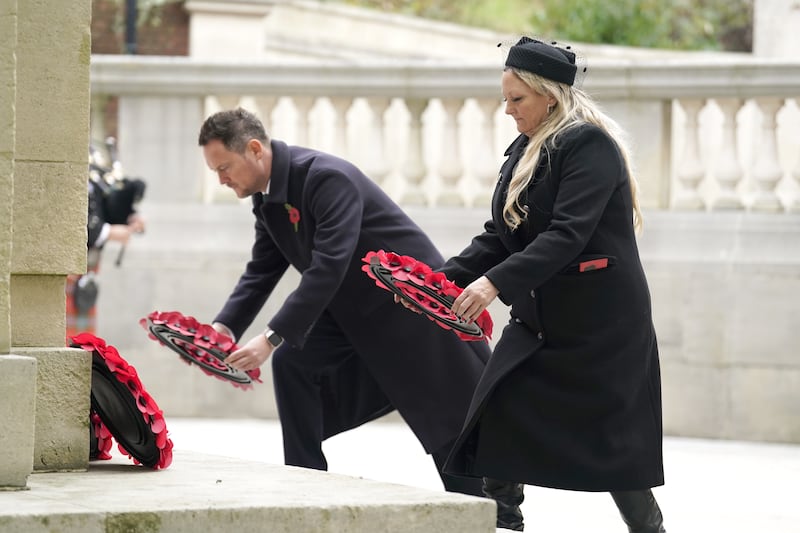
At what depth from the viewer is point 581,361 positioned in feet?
18.0

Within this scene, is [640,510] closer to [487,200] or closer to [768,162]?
[768,162]

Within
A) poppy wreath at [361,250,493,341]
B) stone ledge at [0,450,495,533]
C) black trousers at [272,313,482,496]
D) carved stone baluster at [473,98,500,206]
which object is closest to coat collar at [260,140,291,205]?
black trousers at [272,313,482,496]

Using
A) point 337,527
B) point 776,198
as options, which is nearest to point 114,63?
point 776,198

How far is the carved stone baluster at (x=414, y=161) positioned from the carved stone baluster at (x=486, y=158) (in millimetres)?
365

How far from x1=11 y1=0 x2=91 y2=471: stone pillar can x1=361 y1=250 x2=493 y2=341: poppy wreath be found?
100 cm

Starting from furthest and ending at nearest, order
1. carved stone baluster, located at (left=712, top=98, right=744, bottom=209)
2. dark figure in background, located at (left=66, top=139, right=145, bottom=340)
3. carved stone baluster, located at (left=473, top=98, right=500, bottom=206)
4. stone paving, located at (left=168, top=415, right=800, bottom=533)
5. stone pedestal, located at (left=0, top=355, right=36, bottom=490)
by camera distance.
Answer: carved stone baluster, located at (left=473, top=98, right=500, bottom=206) < dark figure in background, located at (left=66, top=139, right=145, bottom=340) < carved stone baluster, located at (left=712, top=98, right=744, bottom=209) < stone paving, located at (left=168, top=415, right=800, bottom=533) < stone pedestal, located at (left=0, top=355, right=36, bottom=490)

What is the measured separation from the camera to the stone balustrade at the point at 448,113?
34.7ft

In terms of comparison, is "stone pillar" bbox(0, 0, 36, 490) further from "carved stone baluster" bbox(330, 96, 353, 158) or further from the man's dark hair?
"carved stone baluster" bbox(330, 96, 353, 158)

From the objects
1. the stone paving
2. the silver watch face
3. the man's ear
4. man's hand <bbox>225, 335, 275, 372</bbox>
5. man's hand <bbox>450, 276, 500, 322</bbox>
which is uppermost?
the man's ear

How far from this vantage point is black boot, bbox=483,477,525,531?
572cm

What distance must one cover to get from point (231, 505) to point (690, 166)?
677 cm

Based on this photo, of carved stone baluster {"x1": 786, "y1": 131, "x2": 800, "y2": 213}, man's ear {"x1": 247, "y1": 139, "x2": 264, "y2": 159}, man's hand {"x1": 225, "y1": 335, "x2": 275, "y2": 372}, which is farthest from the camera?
carved stone baluster {"x1": 786, "y1": 131, "x2": 800, "y2": 213}

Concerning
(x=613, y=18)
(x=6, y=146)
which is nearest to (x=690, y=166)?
(x=6, y=146)

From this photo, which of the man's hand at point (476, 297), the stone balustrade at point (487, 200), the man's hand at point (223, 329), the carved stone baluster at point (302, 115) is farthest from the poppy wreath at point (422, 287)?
the carved stone baluster at point (302, 115)
